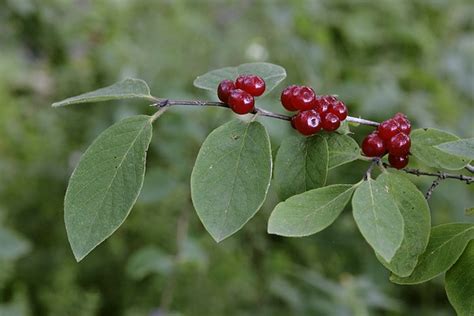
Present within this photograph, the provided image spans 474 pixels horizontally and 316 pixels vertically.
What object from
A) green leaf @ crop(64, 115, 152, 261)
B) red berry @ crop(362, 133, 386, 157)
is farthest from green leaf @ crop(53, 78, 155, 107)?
red berry @ crop(362, 133, 386, 157)

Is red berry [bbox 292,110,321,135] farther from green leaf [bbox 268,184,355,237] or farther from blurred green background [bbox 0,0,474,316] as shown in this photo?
blurred green background [bbox 0,0,474,316]

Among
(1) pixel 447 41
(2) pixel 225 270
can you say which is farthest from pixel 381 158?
(1) pixel 447 41

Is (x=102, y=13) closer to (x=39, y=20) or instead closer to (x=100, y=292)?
(x=39, y=20)

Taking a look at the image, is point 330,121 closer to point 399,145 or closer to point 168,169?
point 399,145

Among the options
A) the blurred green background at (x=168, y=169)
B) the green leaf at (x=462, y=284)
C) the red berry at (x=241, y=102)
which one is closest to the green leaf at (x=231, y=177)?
the red berry at (x=241, y=102)

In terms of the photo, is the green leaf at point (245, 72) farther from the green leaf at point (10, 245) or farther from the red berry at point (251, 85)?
the green leaf at point (10, 245)

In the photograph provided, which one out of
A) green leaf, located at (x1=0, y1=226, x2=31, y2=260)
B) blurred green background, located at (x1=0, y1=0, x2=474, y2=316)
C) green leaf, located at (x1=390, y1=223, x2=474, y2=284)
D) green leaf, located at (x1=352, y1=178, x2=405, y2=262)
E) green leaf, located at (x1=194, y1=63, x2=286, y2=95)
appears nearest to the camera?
green leaf, located at (x1=352, y1=178, x2=405, y2=262)
